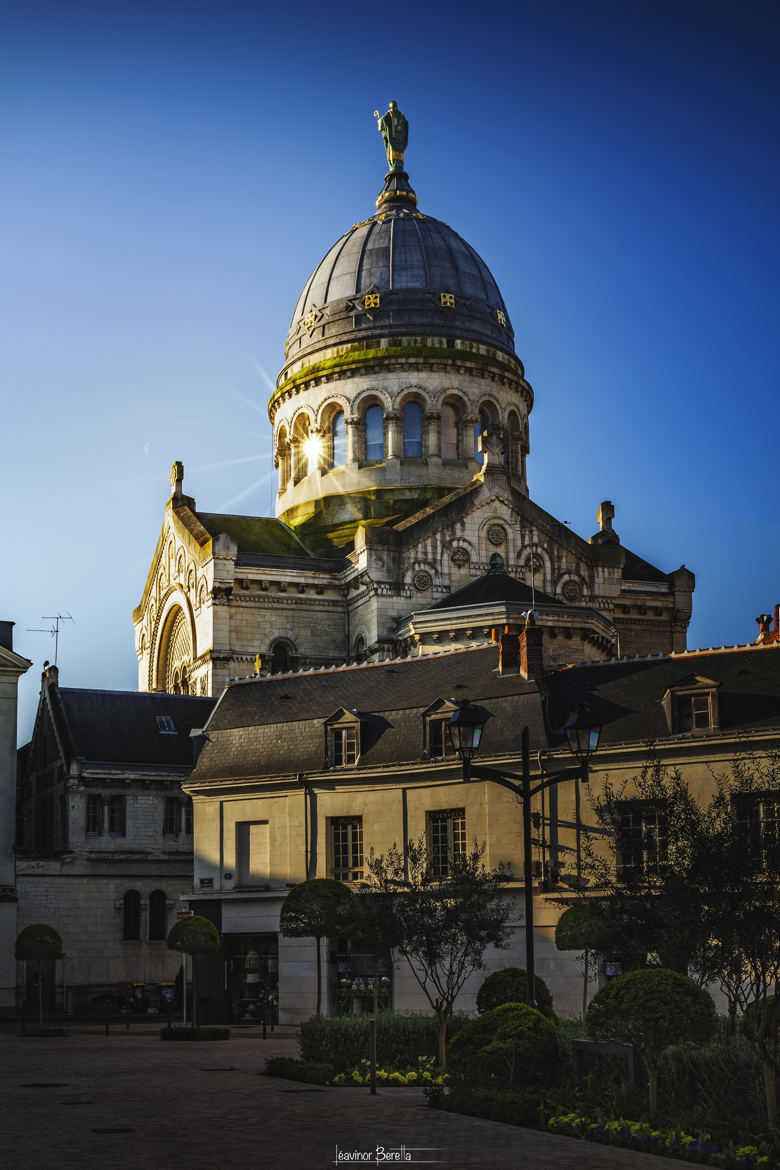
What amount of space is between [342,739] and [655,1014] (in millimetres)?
19788

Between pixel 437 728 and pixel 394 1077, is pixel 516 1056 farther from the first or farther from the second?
pixel 437 728

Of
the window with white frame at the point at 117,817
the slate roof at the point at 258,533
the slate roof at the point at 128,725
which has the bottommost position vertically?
the window with white frame at the point at 117,817

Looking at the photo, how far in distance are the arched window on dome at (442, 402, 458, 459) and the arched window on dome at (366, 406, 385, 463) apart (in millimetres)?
2403

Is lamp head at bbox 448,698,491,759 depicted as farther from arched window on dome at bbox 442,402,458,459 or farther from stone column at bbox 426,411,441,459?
arched window on dome at bbox 442,402,458,459

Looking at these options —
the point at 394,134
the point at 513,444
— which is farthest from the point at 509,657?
the point at 394,134

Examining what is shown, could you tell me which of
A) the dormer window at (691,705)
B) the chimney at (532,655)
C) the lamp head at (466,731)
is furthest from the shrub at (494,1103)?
the chimney at (532,655)

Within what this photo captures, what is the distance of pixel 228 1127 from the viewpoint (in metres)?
15.9

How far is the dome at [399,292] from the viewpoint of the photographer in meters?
62.8

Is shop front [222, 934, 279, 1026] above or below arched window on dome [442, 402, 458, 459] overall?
below

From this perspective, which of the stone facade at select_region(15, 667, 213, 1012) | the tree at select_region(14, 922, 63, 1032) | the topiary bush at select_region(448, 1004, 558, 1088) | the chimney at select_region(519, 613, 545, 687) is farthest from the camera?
the stone facade at select_region(15, 667, 213, 1012)

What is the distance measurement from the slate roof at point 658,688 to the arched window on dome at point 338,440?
92.8 feet

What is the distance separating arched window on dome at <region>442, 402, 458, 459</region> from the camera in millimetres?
60938

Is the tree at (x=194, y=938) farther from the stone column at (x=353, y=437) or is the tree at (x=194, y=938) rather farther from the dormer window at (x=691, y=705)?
the stone column at (x=353, y=437)

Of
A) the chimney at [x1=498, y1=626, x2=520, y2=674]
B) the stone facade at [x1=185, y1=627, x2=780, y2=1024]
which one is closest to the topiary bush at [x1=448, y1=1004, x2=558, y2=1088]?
the stone facade at [x1=185, y1=627, x2=780, y2=1024]
